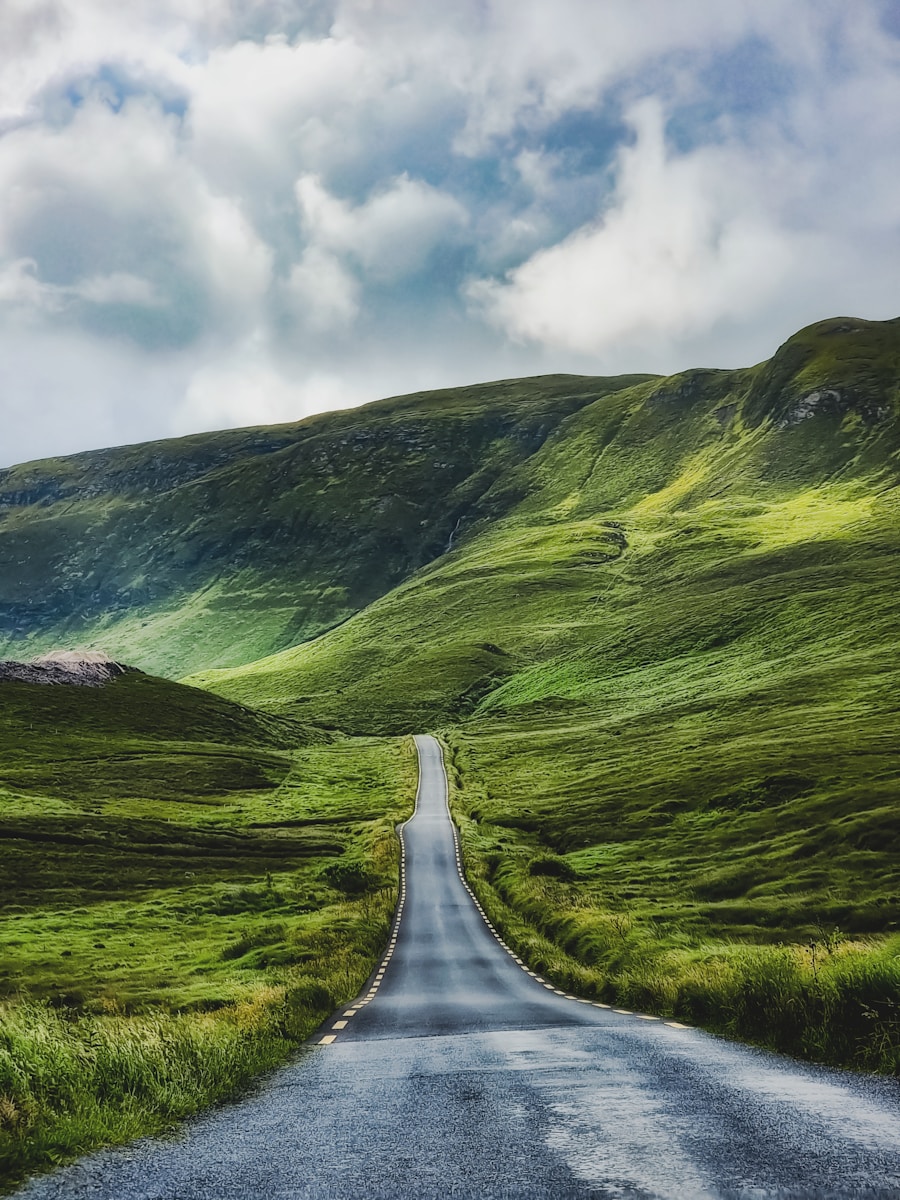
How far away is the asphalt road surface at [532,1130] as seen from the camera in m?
8.52

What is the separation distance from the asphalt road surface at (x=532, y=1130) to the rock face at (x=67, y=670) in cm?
14841

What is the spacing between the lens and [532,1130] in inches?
404

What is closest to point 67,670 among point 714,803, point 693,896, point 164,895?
point 164,895

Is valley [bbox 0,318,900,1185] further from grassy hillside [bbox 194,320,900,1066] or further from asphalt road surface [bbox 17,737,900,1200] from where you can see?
asphalt road surface [bbox 17,737,900,1200]

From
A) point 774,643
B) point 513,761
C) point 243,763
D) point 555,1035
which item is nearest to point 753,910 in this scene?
point 555,1035

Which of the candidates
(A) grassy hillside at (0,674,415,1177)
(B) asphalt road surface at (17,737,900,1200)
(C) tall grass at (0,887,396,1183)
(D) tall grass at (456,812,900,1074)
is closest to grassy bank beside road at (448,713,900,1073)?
(D) tall grass at (456,812,900,1074)

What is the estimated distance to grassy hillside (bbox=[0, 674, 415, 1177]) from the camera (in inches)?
502

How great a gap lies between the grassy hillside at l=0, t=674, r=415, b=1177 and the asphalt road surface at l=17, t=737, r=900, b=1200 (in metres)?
1.29

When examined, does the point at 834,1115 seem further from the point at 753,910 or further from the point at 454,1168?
the point at 753,910

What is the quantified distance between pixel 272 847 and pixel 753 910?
4474cm

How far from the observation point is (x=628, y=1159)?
8961 mm

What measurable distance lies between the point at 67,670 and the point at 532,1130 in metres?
163

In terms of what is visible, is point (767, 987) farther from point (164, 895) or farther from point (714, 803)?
point (714, 803)

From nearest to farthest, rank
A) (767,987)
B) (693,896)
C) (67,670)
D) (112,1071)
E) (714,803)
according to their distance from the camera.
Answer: (112,1071) < (767,987) < (693,896) < (714,803) < (67,670)
